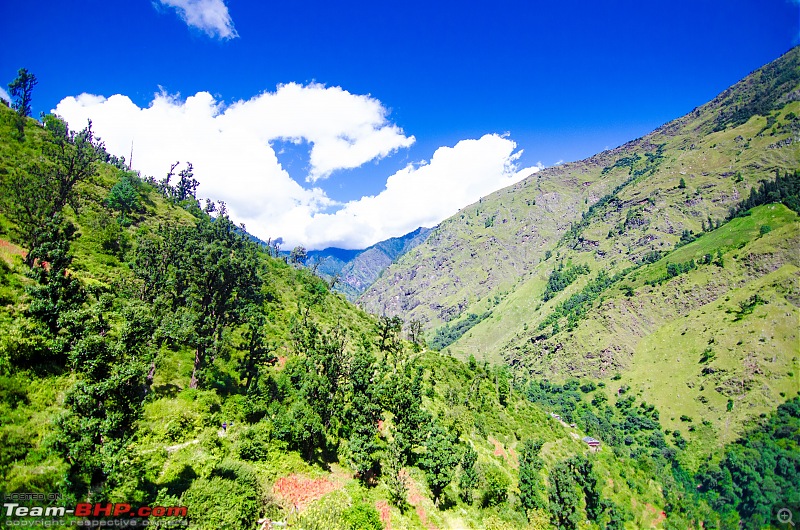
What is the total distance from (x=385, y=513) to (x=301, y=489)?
8.15m

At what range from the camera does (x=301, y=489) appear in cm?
2744

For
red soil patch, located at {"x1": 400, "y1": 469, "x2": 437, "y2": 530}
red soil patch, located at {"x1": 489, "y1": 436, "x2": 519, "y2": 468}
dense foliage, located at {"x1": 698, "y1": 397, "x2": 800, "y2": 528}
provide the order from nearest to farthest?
red soil patch, located at {"x1": 400, "y1": 469, "x2": 437, "y2": 530} → red soil patch, located at {"x1": 489, "y1": 436, "x2": 519, "y2": 468} → dense foliage, located at {"x1": 698, "y1": 397, "x2": 800, "y2": 528}

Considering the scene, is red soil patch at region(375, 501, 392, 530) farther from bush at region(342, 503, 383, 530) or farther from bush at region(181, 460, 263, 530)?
bush at region(181, 460, 263, 530)

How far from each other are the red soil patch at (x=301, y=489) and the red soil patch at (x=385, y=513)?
394 centimetres

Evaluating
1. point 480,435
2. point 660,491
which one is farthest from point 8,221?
point 660,491

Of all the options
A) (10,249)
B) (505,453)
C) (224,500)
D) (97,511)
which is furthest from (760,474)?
(10,249)

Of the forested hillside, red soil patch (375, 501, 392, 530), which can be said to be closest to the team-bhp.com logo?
the forested hillside

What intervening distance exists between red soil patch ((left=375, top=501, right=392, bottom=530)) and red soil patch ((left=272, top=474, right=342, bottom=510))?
3.94 m

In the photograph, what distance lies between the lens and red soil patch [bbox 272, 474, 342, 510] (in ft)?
83.5

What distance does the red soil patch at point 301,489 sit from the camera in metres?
25.4

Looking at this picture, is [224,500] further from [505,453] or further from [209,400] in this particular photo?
[505,453]

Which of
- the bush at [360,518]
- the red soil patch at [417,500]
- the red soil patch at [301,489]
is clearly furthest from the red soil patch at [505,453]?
the bush at [360,518]

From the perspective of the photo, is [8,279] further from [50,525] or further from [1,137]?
[1,137]

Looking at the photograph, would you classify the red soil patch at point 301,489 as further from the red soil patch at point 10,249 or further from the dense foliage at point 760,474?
the dense foliage at point 760,474
